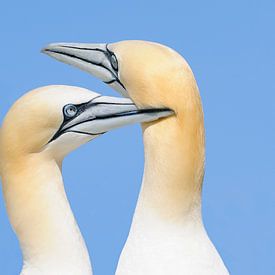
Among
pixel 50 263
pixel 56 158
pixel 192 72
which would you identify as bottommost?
pixel 50 263

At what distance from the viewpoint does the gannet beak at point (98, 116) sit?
31.5 ft

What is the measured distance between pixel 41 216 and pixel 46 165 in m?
0.41

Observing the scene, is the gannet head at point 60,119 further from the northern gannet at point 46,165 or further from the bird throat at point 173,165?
the bird throat at point 173,165

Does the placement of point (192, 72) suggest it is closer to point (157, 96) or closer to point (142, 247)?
point (157, 96)

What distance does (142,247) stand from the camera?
9.41 m

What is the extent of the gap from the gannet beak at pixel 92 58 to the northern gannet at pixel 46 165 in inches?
6.7

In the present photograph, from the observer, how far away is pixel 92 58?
32.5ft

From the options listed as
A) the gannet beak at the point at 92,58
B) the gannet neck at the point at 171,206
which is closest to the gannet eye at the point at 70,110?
the gannet beak at the point at 92,58

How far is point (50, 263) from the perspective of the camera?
31.4ft

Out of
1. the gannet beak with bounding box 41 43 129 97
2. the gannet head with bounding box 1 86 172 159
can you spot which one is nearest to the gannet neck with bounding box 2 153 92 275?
the gannet head with bounding box 1 86 172 159

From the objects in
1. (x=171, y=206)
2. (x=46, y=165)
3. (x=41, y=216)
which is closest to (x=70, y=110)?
(x=46, y=165)

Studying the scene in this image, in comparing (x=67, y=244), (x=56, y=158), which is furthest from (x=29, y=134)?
(x=67, y=244)

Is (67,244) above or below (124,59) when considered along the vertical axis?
below

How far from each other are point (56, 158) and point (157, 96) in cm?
103
